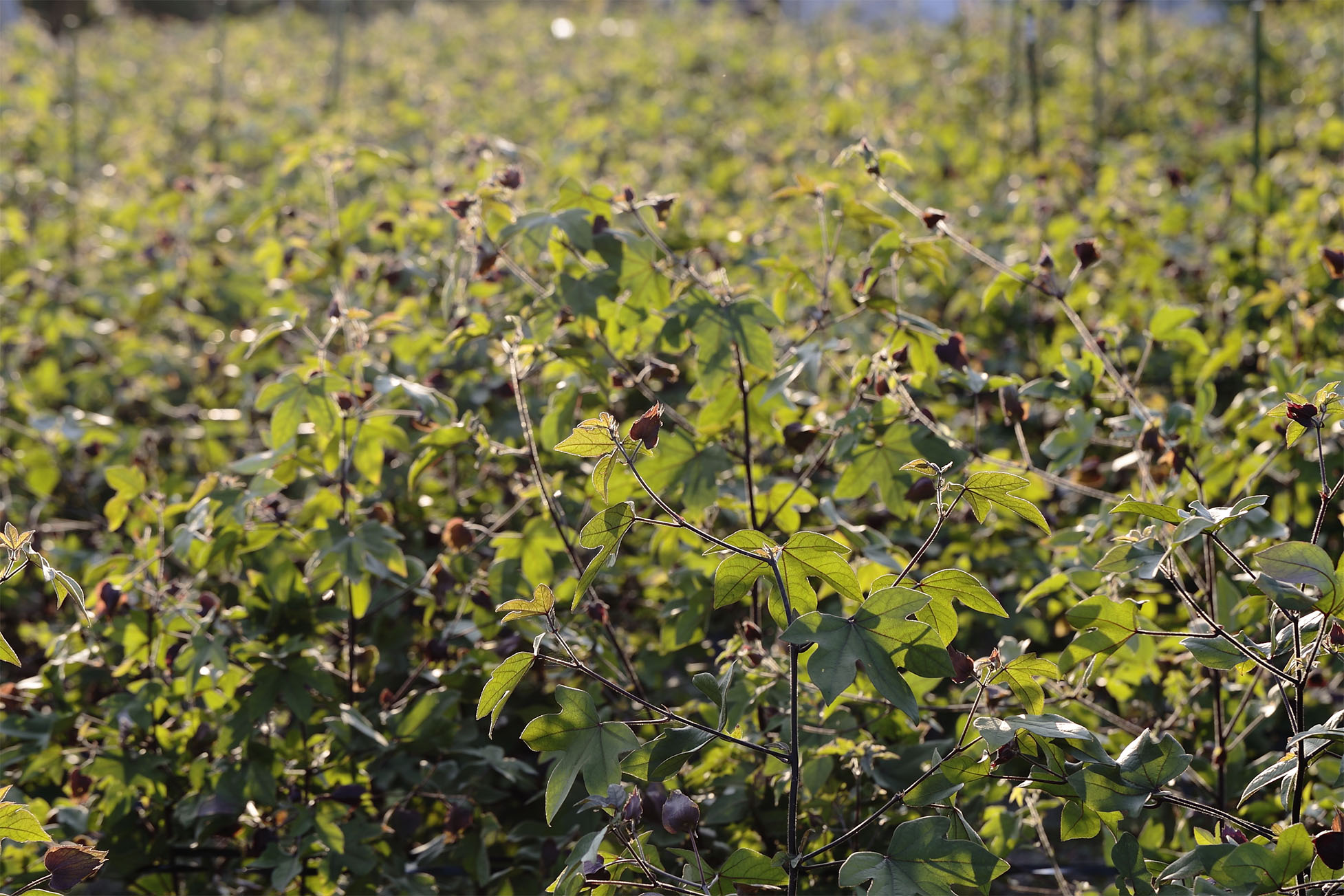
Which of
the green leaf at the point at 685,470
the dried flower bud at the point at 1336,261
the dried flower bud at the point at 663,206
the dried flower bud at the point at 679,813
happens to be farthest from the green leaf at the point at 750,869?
the dried flower bud at the point at 1336,261

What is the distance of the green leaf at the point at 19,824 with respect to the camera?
1183 mm

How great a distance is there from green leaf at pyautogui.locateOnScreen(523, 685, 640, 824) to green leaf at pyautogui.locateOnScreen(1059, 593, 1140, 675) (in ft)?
1.94

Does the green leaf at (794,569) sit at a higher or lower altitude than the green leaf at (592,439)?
lower

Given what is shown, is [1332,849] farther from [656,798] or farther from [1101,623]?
[656,798]

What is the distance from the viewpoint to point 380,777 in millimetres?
2014

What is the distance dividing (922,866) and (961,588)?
317mm

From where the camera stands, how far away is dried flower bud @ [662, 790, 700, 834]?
50.6 inches

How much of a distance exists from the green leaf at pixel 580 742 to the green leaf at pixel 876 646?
0.26 m

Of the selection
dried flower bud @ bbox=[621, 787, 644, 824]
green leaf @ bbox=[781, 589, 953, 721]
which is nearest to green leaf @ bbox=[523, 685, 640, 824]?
dried flower bud @ bbox=[621, 787, 644, 824]

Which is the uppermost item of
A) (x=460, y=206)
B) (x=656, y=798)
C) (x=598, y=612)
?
Answer: (x=460, y=206)

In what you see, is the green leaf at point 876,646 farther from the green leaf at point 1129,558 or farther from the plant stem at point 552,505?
the plant stem at point 552,505

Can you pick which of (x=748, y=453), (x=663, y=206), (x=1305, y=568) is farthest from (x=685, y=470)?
(x=1305, y=568)

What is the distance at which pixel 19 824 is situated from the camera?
1198 millimetres

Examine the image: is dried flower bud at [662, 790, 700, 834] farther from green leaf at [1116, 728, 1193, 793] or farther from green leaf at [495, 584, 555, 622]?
green leaf at [1116, 728, 1193, 793]
